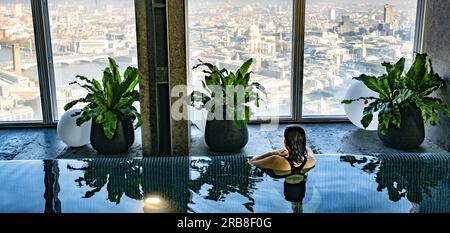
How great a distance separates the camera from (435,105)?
603 cm

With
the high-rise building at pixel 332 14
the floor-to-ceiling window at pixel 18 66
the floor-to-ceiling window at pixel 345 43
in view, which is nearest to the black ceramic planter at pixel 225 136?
the floor-to-ceiling window at pixel 345 43

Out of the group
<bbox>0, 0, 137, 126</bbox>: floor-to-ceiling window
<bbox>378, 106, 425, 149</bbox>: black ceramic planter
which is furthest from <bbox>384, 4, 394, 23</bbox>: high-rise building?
<bbox>0, 0, 137, 126</bbox>: floor-to-ceiling window

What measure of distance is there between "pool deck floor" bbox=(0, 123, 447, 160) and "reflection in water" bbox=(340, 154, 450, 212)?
2945 millimetres

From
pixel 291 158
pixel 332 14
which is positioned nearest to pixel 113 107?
pixel 332 14

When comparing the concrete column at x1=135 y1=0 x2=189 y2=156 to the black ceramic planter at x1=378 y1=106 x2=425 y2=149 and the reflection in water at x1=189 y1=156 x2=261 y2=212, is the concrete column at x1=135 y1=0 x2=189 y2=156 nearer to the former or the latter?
the black ceramic planter at x1=378 y1=106 x2=425 y2=149

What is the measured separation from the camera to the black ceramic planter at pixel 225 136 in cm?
623

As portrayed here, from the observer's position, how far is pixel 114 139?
20.3 ft

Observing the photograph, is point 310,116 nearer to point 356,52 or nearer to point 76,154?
point 356,52

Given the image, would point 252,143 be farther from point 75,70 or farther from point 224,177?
point 224,177

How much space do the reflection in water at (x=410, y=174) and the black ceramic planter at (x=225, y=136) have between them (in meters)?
2.95

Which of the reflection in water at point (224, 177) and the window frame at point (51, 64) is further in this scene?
the window frame at point (51, 64)

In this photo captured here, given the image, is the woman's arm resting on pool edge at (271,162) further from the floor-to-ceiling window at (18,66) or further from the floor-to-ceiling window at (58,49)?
the floor-to-ceiling window at (18,66)

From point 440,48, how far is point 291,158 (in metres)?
4.11

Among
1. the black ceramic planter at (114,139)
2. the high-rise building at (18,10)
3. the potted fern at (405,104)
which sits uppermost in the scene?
the high-rise building at (18,10)
